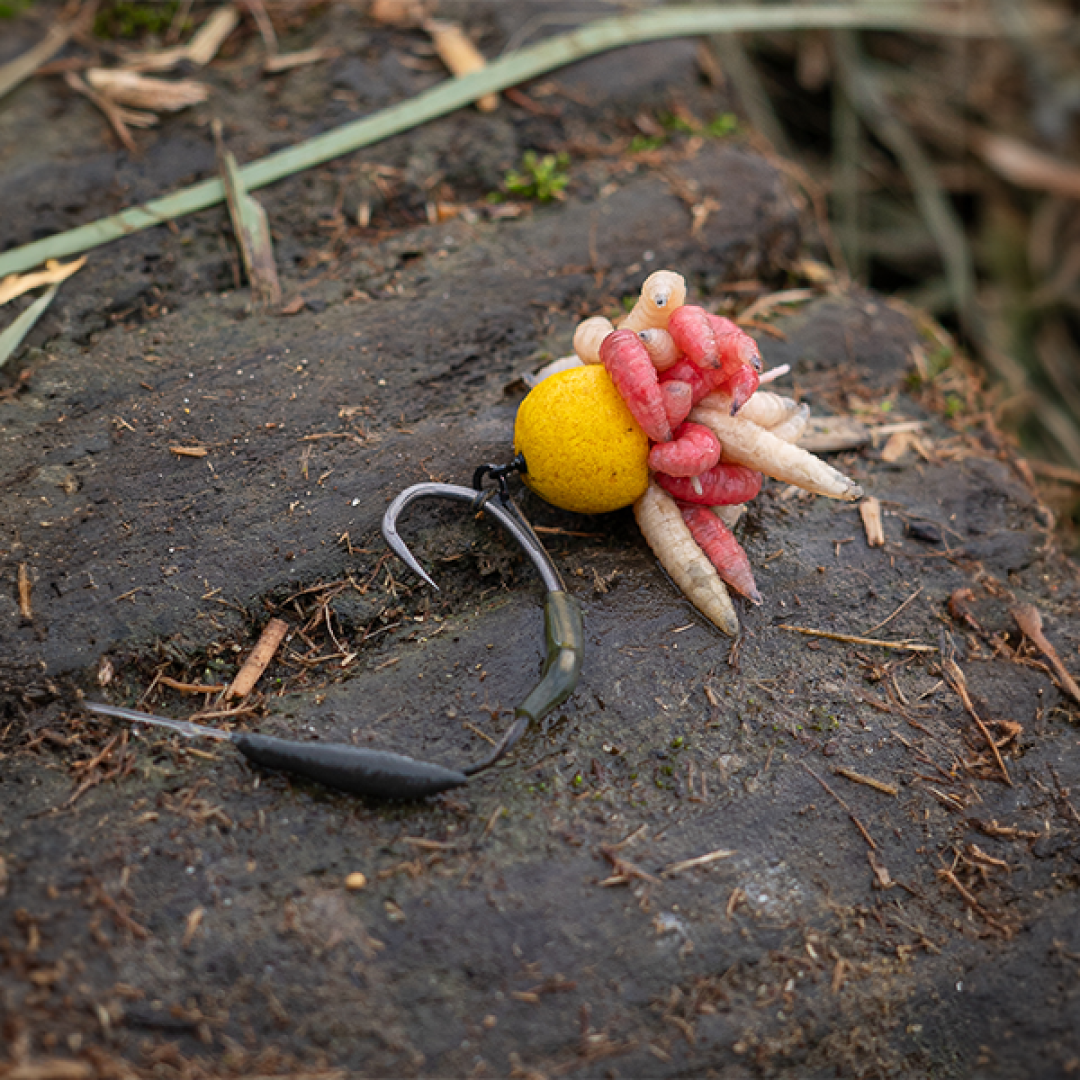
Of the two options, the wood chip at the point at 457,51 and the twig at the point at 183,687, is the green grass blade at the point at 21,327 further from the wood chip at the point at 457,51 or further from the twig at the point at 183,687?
the wood chip at the point at 457,51

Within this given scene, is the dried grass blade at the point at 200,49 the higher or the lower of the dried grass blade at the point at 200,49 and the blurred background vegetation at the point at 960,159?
the higher

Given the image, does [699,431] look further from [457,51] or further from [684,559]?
[457,51]

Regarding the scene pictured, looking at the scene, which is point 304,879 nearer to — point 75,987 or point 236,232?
point 75,987

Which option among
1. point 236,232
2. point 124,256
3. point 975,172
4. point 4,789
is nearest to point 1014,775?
point 4,789

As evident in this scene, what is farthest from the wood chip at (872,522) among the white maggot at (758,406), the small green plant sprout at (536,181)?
the small green plant sprout at (536,181)

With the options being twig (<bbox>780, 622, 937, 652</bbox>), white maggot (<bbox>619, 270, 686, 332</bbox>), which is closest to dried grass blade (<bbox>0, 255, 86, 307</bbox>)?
white maggot (<bbox>619, 270, 686, 332</bbox>)

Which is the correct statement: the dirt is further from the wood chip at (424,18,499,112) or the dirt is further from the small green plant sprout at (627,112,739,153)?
the wood chip at (424,18,499,112)

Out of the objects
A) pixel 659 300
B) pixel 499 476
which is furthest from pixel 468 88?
pixel 499 476
